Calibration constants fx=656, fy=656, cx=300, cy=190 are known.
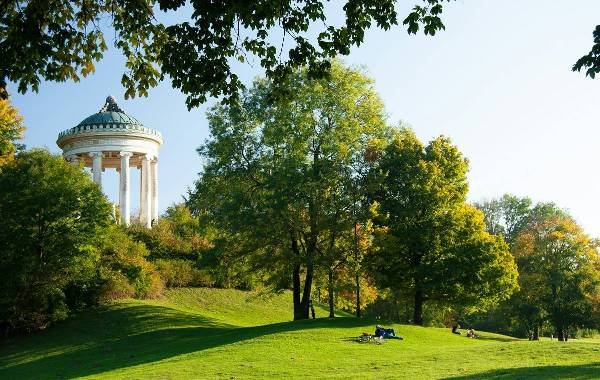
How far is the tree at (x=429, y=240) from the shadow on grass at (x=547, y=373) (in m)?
15.8

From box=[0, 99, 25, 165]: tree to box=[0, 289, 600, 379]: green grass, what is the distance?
994cm

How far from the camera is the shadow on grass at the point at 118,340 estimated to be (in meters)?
27.1

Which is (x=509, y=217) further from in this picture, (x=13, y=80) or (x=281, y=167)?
(x=13, y=80)

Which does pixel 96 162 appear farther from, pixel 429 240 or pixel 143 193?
pixel 429 240

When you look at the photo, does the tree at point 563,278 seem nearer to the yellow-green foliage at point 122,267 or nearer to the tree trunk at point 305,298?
the tree trunk at point 305,298

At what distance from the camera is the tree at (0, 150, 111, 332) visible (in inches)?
1422

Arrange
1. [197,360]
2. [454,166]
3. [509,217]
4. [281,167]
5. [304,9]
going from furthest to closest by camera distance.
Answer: [509,217]
[454,166]
[281,167]
[197,360]
[304,9]

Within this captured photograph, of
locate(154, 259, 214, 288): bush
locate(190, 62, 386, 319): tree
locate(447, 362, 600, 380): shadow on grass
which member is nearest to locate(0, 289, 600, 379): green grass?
locate(447, 362, 600, 380): shadow on grass

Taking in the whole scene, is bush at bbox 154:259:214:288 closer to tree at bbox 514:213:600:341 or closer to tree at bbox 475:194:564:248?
tree at bbox 514:213:600:341

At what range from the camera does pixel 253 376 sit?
20.8 metres

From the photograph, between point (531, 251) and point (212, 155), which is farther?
point (531, 251)

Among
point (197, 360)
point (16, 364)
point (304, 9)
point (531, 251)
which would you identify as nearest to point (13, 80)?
point (304, 9)

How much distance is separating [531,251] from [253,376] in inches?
1497

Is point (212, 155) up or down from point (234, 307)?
up
